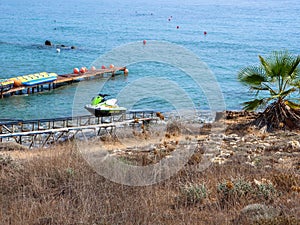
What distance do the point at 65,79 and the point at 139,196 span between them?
31689mm

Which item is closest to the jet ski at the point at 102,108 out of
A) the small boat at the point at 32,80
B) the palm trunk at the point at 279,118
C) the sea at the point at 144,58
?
the sea at the point at 144,58

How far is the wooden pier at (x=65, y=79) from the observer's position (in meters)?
33.1

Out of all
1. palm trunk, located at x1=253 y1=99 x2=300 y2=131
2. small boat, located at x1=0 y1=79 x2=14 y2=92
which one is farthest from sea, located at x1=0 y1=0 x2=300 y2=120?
palm trunk, located at x1=253 y1=99 x2=300 y2=131

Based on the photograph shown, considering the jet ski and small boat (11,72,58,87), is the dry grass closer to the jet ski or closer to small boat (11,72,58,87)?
the jet ski

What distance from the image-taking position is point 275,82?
16.6 meters

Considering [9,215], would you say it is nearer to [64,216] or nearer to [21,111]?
[64,216]

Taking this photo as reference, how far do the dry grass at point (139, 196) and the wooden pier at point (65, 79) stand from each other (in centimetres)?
2564

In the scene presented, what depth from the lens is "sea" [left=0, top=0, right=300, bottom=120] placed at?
3195cm

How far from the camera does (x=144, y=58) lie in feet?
186

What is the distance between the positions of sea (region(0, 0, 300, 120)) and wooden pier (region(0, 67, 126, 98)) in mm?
512

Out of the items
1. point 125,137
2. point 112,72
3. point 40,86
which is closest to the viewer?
point 125,137

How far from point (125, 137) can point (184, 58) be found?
116 ft

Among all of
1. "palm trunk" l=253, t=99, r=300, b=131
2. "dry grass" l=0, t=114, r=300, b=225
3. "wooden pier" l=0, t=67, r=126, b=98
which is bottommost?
"wooden pier" l=0, t=67, r=126, b=98

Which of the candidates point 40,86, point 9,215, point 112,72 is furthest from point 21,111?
point 9,215
